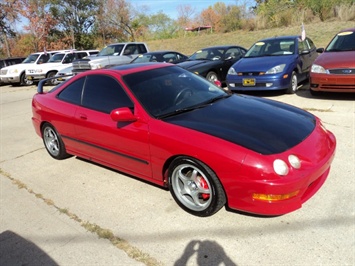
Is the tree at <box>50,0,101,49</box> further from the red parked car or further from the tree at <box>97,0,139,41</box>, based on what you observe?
the red parked car

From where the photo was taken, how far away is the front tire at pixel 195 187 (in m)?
2.87

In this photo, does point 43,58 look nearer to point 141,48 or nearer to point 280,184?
point 141,48

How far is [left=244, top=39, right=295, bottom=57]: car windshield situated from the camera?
8.44 m

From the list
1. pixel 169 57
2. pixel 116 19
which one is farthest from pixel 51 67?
pixel 116 19

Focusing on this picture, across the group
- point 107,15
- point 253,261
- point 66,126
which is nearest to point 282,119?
point 253,261

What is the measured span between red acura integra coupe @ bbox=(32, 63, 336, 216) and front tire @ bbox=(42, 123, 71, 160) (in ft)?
0.64

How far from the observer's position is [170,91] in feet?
12.2

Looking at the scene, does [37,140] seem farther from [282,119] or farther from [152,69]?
[282,119]

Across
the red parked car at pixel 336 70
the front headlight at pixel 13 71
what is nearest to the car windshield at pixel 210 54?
the red parked car at pixel 336 70

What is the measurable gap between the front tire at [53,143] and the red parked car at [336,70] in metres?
5.39

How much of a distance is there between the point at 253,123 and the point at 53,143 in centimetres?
318

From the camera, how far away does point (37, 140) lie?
6.16 m

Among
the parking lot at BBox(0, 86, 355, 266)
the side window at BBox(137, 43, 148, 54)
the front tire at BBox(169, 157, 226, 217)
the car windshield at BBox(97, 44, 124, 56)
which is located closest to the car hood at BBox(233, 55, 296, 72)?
the parking lot at BBox(0, 86, 355, 266)

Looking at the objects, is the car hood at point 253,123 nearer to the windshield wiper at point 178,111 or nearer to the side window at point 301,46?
the windshield wiper at point 178,111
